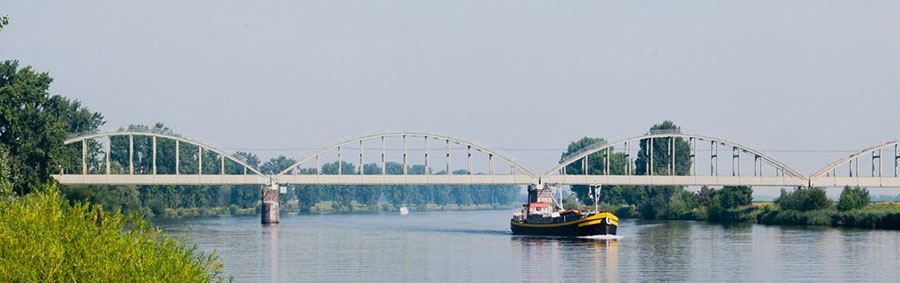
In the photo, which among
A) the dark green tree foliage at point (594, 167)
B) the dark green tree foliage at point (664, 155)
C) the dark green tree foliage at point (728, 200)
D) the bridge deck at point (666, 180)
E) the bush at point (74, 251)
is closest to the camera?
the bush at point (74, 251)

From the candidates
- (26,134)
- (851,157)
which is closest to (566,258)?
(26,134)

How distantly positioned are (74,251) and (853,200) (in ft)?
305

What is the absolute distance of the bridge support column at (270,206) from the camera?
117m

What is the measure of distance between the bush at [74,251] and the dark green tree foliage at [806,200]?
9280 cm

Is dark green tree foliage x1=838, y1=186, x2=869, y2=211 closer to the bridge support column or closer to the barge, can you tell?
the barge

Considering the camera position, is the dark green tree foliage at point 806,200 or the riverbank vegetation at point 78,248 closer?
the riverbank vegetation at point 78,248

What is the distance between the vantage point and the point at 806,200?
105 m

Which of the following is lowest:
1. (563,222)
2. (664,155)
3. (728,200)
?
(563,222)

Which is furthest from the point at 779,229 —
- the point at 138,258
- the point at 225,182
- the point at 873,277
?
the point at 138,258

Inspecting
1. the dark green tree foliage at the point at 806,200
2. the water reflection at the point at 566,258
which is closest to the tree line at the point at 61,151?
the water reflection at the point at 566,258

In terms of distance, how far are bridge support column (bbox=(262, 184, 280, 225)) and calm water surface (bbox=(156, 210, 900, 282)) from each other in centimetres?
3085

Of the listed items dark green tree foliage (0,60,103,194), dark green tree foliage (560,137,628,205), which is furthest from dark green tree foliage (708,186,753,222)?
dark green tree foliage (0,60,103,194)

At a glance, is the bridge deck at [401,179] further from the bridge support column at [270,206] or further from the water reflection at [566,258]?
the water reflection at [566,258]

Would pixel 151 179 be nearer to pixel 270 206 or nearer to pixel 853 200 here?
pixel 270 206
